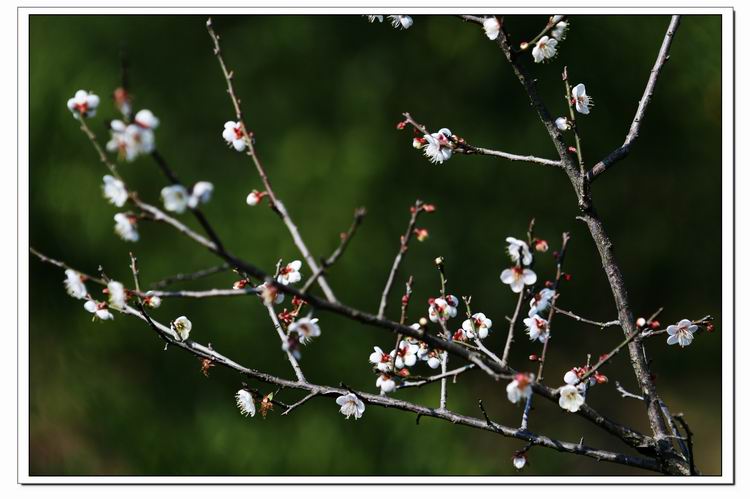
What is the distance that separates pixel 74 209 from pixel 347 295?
3.79 ft

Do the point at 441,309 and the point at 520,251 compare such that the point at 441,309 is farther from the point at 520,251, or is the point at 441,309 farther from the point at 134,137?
the point at 134,137

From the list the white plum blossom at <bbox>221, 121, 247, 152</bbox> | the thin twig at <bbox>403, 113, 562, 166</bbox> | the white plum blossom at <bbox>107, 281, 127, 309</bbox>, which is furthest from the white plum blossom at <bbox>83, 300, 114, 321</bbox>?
the thin twig at <bbox>403, 113, 562, 166</bbox>

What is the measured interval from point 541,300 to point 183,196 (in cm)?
58

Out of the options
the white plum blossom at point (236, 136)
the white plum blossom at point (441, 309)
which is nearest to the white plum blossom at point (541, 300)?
the white plum blossom at point (441, 309)

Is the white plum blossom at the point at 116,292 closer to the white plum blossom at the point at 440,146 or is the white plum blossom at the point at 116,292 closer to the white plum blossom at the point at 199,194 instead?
the white plum blossom at the point at 199,194

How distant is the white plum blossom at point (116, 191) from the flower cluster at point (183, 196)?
6 centimetres

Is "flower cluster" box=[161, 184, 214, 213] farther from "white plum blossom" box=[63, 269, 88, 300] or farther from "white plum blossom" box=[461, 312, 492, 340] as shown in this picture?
"white plum blossom" box=[461, 312, 492, 340]

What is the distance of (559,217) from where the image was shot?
11.4 feet

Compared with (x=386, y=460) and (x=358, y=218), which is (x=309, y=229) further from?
(x=358, y=218)

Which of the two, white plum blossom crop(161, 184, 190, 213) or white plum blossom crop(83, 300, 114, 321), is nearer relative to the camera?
white plum blossom crop(161, 184, 190, 213)

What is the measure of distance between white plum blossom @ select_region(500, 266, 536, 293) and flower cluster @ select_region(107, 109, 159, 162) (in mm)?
495

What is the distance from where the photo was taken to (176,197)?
79cm

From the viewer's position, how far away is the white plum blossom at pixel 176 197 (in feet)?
2.56

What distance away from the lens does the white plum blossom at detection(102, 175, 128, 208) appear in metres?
0.82
